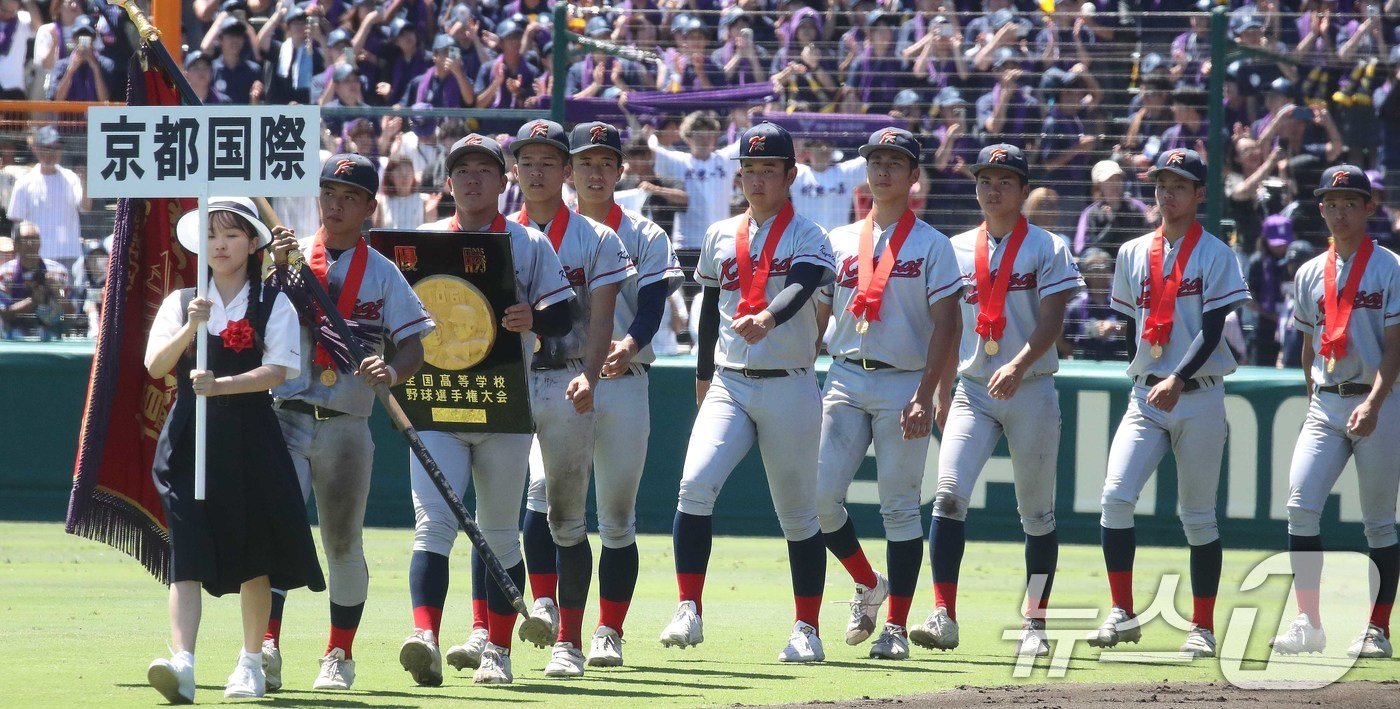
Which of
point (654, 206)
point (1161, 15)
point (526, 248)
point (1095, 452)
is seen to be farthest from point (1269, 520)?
point (526, 248)

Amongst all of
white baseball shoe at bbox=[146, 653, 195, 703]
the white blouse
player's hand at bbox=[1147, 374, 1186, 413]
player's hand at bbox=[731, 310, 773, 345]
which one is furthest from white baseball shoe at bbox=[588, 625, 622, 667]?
player's hand at bbox=[1147, 374, 1186, 413]

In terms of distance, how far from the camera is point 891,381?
808 centimetres

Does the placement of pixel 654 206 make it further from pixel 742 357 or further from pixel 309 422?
pixel 309 422

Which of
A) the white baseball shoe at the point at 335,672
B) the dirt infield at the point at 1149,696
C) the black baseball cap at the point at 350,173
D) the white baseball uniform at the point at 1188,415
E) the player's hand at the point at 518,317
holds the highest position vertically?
the black baseball cap at the point at 350,173

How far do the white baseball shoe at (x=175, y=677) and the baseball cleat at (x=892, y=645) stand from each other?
3.08 metres

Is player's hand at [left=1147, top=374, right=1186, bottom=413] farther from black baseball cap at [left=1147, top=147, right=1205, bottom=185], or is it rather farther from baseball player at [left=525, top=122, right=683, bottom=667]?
baseball player at [left=525, top=122, right=683, bottom=667]

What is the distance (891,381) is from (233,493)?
3.15 m

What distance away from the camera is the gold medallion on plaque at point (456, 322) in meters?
7.05

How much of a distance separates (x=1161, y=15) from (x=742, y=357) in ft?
18.3

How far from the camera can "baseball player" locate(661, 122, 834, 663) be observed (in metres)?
7.71

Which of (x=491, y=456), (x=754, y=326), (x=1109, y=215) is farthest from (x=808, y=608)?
(x=1109, y=215)

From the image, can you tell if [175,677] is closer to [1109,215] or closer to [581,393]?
[581,393]

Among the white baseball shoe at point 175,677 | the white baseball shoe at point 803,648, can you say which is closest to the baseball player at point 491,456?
the white baseball shoe at point 175,677

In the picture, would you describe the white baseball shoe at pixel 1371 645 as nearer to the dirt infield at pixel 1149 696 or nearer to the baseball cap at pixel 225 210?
the dirt infield at pixel 1149 696
